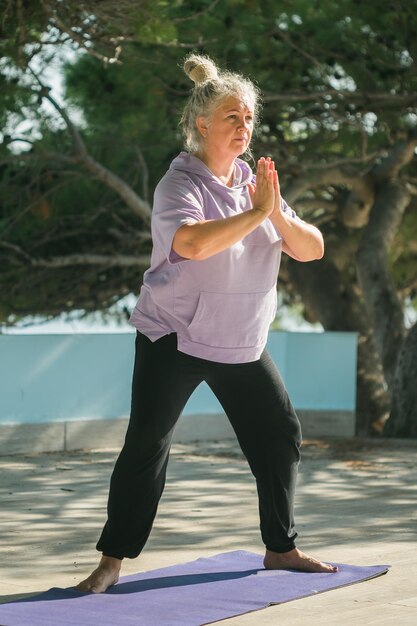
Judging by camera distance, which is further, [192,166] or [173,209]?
[192,166]

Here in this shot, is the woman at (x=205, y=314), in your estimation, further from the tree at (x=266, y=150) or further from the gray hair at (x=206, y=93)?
the tree at (x=266, y=150)

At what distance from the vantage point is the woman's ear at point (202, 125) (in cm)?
414

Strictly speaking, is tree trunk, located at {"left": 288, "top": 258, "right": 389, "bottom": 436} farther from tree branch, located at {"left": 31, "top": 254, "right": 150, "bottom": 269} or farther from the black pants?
the black pants

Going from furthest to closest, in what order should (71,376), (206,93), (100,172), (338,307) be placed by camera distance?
(338,307), (100,172), (71,376), (206,93)

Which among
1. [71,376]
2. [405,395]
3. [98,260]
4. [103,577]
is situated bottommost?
[98,260]

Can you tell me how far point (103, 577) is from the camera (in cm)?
407

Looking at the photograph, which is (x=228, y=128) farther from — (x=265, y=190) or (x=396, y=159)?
(x=396, y=159)

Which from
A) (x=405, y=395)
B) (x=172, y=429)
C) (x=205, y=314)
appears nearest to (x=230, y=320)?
(x=205, y=314)

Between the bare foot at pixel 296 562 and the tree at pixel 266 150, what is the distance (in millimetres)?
3848

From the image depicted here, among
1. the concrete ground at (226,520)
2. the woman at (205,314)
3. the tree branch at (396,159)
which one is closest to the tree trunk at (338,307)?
the tree branch at (396,159)

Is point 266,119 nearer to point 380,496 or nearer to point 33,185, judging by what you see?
point 33,185

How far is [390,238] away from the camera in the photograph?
12578 mm

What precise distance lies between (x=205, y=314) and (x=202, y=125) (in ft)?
2.03

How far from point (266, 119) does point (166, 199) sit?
6.85m
